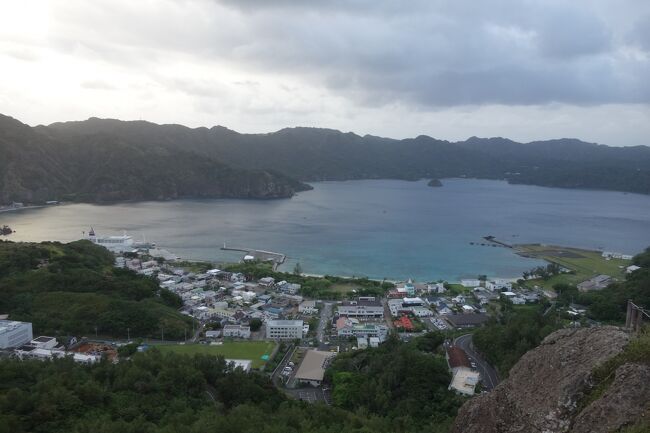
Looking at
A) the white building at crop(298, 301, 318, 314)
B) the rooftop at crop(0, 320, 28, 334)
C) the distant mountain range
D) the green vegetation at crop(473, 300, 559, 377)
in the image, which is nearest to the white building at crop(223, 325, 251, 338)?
the white building at crop(298, 301, 318, 314)

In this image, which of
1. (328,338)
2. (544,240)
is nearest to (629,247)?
(544,240)

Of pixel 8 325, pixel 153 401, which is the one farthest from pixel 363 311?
pixel 8 325

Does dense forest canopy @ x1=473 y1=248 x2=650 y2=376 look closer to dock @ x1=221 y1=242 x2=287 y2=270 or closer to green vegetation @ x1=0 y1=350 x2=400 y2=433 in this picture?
green vegetation @ x1=0 y1=350 x2=400 y2=433

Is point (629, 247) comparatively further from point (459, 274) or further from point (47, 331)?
point (47, 331)

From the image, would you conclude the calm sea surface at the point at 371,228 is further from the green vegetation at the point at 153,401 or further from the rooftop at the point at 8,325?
the green vegetation at the point at 153,401

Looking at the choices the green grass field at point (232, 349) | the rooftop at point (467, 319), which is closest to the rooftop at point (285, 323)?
the green grass field at point (232, 349)

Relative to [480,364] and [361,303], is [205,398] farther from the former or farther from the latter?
[361,303]
